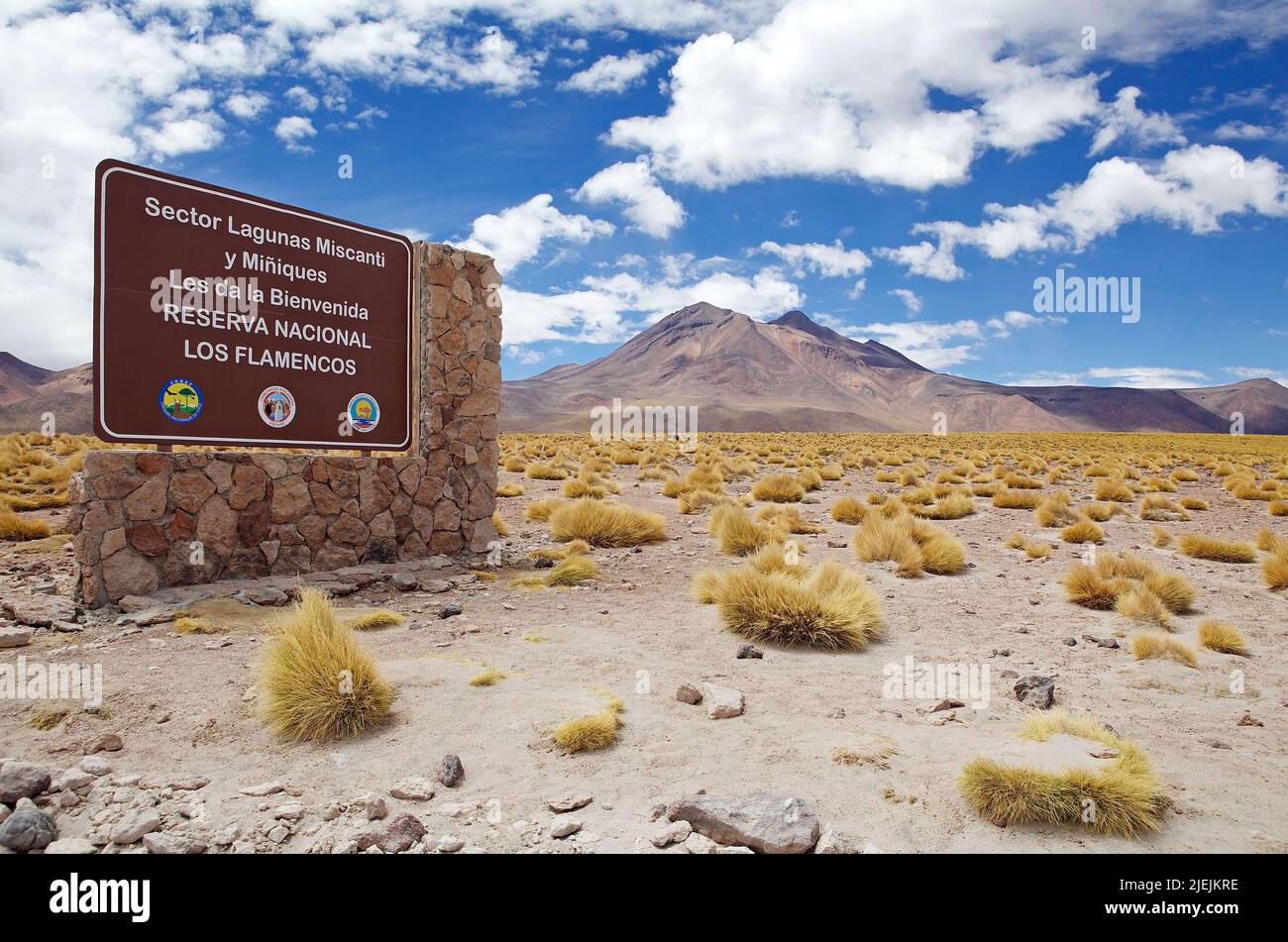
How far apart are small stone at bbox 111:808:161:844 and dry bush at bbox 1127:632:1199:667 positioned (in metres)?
6.66

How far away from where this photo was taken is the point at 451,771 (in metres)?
3.65

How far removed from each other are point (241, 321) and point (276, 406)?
3.23ft

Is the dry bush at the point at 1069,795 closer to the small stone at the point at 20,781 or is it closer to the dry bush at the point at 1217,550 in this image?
the small stone at the point at 20,781

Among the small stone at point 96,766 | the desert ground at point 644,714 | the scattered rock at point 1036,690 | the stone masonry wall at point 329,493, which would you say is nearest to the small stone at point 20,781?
the desert ground at point 644,714

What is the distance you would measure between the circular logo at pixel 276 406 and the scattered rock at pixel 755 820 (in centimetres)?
691

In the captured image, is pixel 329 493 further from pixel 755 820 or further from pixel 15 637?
pixel 755 820

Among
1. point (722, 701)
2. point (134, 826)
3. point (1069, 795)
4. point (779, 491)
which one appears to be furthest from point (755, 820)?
point (779, 491)

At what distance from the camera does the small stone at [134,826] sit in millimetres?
3043

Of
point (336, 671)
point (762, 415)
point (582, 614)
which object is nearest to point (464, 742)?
point (336, 671)

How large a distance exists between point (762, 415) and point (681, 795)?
153880 millimetres

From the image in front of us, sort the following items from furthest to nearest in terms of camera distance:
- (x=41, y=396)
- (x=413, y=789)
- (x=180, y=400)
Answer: (x=41, y=396), (x=180, y=400), (x=413, y=789)
